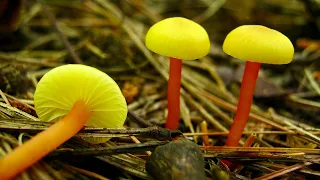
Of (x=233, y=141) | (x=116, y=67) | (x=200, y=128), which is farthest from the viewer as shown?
(x=116, y=67)

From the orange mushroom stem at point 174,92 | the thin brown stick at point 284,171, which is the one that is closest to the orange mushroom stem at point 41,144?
the orange mushroom stem at point 174,92

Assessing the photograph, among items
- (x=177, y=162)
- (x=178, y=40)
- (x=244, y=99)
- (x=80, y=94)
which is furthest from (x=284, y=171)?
(x=80, y=94)

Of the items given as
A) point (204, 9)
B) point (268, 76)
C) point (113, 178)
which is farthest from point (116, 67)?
point (204, 9)

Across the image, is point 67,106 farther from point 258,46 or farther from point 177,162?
point 258,46

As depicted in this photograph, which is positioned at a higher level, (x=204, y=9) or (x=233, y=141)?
(x=204, y=9)

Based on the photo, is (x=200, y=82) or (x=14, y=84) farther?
(x=200, y=82)

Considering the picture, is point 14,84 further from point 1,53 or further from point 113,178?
point 113,178
